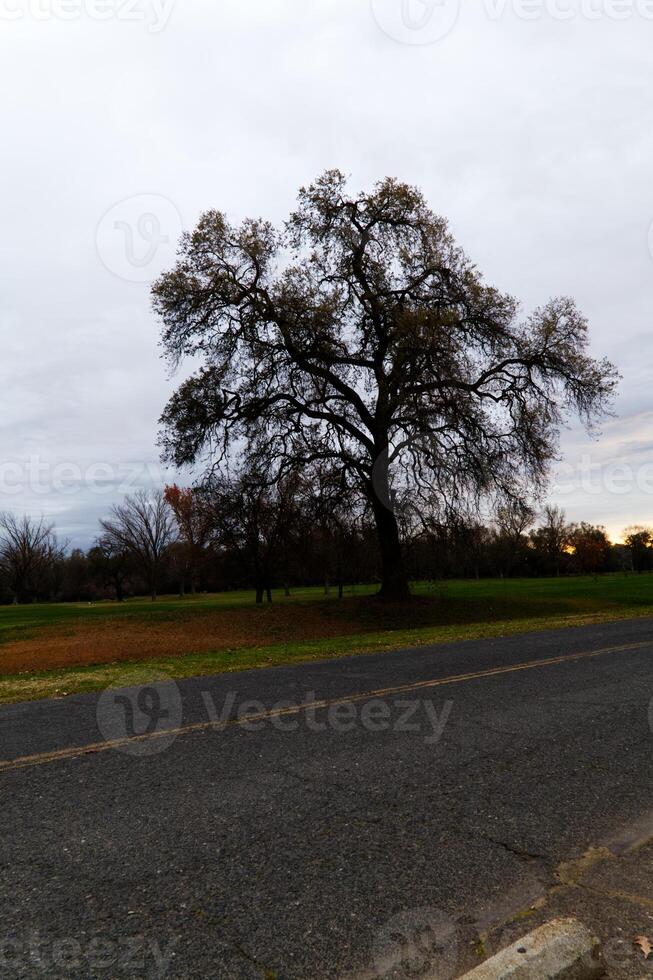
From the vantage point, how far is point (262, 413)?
80.1 ft

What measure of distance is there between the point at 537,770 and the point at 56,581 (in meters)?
91.8

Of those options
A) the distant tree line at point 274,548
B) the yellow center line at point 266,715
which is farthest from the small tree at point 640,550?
the yellow center line at point 266,715

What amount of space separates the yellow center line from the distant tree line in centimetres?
1325

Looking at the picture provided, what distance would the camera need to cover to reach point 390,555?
1029 inches

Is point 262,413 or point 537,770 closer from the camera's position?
point 537,770

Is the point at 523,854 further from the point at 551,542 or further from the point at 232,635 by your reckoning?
the point at 551,542

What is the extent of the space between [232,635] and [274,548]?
608 cm

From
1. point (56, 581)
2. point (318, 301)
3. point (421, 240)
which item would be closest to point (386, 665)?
point (318, 301)

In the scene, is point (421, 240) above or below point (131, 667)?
above

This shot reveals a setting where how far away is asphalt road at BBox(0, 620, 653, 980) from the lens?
288 centimetres

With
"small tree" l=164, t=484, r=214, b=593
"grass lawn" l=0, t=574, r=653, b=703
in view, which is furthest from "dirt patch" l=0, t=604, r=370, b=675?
"small tree" l=164, t=484, r=214, b=593

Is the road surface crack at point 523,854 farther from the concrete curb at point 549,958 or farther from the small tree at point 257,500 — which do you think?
the small tree at point 257,500

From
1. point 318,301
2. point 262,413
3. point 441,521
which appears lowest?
point 441,521

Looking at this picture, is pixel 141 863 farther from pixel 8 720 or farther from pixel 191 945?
pixel 8 720
